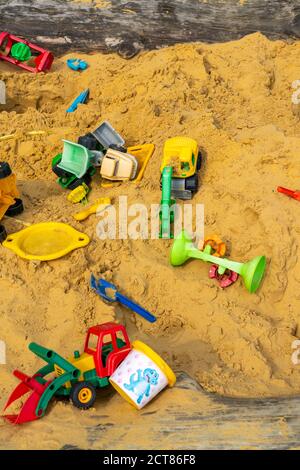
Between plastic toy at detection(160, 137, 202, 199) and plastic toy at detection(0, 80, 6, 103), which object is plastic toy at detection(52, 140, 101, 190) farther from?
plastic toy at detection(0, 80, 6, 103)

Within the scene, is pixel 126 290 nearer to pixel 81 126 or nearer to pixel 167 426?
pixel 167 426

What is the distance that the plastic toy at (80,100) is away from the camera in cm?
430

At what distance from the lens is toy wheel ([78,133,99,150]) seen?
375 cm

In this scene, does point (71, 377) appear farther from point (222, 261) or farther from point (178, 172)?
point (178, 172)

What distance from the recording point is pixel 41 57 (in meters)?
4.65

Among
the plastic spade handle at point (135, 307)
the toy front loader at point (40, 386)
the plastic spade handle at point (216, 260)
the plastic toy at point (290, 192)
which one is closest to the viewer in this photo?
the toy front loader at point (40, 386)

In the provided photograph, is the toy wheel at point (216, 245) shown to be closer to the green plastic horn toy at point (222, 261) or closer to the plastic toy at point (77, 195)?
the green plastic horn toy at point (222, 261)

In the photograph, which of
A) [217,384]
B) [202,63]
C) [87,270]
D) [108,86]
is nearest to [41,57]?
[108,86]

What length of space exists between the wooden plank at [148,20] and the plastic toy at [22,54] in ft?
0.34

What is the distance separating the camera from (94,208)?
3.48 m

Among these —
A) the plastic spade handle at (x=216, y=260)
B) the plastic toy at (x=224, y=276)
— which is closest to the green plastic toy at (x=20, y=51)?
the plastic spade handle at (x=216, y=260)

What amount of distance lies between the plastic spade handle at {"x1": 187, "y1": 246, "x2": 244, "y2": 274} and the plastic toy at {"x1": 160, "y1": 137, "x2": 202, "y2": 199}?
0.46 meters

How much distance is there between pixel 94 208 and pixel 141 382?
1405 mm

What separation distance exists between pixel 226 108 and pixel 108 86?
0.85m
